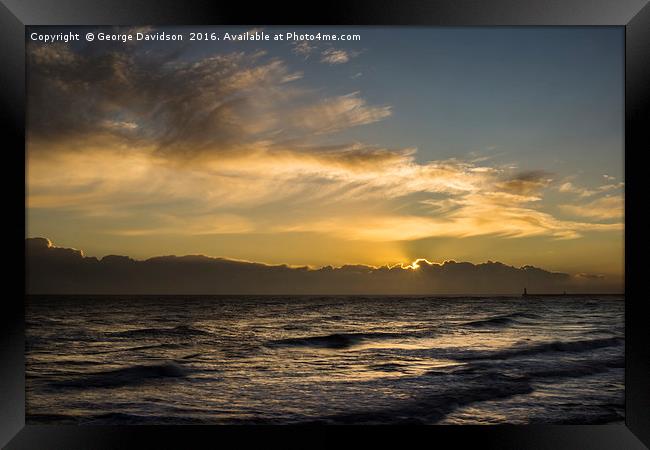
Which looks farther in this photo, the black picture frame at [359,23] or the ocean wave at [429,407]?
the ocean wave at [429,407]

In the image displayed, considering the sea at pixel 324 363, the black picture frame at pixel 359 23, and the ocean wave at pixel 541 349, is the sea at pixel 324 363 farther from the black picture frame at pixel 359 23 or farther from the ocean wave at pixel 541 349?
the black picture frame at pixel 359 23

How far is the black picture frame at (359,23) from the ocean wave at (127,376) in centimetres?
259

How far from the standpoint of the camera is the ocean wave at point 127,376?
4.95 metres

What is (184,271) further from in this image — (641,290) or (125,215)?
(641,290)

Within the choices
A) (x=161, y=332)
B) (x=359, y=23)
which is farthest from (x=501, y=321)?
(x=359, y=23)

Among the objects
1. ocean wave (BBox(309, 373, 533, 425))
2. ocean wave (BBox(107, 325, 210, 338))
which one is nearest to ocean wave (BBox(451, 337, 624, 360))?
ocean wave (BBox(309, 373, 533, 425))

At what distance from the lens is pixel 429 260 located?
6695 mm

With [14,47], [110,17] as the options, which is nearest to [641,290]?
[110,17]

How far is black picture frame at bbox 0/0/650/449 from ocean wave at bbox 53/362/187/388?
2593mm

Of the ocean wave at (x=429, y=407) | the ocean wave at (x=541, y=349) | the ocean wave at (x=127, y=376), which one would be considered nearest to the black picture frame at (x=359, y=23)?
the ocean wave at (x=429, y=407)

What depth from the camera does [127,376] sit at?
538 centimetres

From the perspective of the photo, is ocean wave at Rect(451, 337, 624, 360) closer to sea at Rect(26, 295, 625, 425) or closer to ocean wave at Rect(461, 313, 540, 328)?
sea at Rect(26, 295, 625, 425)

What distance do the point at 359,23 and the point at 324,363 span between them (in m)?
5.23

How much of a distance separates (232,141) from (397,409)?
9.13 feet
